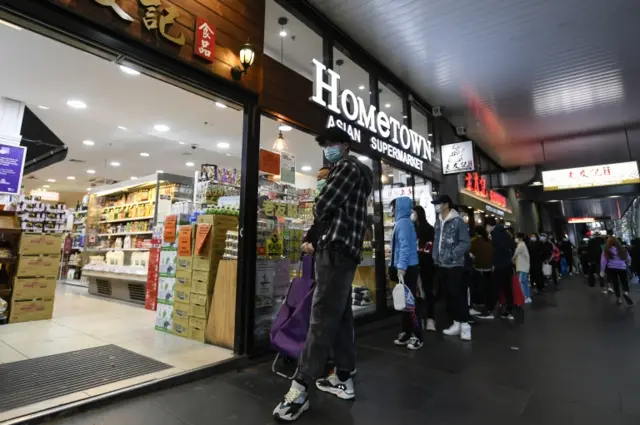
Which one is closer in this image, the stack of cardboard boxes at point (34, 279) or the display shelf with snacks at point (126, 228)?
the stack of cardboard boxes at point (34, 279)

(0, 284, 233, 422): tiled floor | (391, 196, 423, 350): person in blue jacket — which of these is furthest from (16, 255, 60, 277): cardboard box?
(391, 196, 423, 350): person in blue jacket

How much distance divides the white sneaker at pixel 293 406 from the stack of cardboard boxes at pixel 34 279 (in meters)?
4.43

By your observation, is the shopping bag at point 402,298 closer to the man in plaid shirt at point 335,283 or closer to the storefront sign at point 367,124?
the man in plaid shirt at point 335,283

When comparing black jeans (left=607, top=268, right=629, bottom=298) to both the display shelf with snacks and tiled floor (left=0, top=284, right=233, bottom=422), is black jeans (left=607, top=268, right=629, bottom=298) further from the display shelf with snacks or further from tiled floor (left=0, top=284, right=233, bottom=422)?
the display shelf with snacks

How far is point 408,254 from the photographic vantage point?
11.7ft

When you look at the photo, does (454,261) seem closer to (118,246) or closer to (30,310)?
(30,310)

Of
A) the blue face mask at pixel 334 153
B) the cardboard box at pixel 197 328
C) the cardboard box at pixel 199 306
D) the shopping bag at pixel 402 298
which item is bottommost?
the cardboard box at pixel 197 328

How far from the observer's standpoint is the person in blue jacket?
355cm

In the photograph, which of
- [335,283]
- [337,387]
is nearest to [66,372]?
[337,387]

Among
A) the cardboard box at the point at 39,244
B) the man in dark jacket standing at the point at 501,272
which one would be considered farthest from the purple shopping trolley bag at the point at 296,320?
the cardboard box at the point at 39,244

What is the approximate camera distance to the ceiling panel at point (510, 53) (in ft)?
15.6

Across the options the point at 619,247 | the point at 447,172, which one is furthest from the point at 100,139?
the point at 619,247

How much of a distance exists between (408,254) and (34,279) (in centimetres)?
507

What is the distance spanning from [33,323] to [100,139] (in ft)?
17.2
